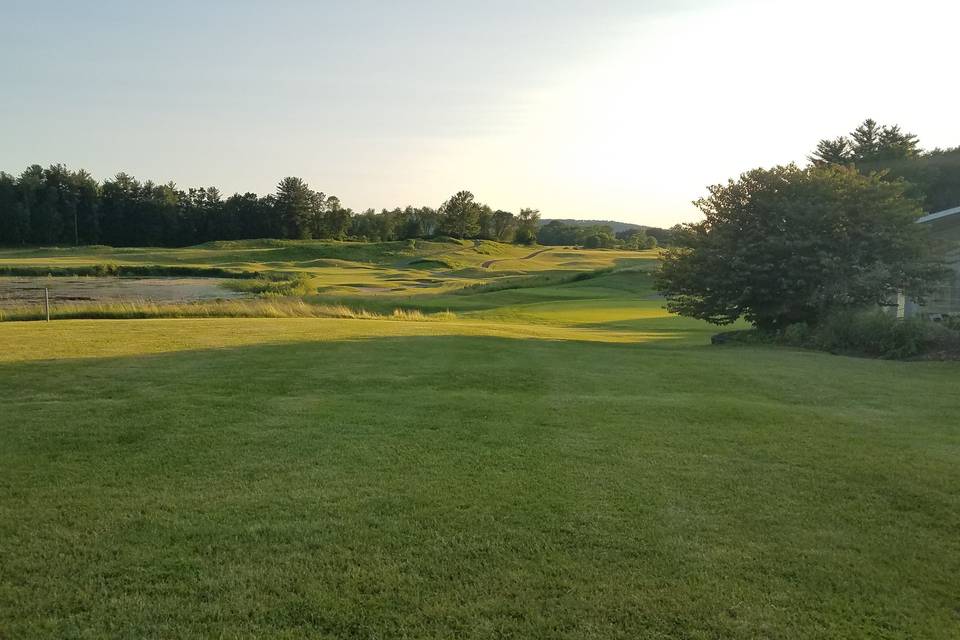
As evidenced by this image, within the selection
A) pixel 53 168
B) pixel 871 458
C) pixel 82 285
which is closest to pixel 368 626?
pixel 871 458

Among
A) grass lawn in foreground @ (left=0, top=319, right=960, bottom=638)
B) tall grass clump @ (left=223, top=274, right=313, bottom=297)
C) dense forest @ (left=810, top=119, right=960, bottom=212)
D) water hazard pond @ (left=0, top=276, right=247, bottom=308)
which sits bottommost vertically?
water hazard pond @ (left=0, top=276, right=247, bottom=308)

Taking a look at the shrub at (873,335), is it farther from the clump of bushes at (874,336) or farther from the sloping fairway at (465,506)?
the sloping fairway at (465,506)

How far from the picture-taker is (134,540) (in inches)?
174

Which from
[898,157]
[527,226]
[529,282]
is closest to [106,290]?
[529,282]

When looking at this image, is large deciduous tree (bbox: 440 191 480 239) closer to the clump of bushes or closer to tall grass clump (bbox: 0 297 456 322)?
tall grass clump (bbox: 0 297 456 322)

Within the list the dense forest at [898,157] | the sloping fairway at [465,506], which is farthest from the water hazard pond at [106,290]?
the dense forest at [898,157]

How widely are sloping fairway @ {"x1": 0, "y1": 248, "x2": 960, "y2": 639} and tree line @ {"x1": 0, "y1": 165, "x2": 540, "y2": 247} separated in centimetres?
10037

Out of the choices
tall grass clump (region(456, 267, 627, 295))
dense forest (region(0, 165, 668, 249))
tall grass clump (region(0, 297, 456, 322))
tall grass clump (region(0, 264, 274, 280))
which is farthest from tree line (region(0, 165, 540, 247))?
tall grass clump (region(0, 297, 456, 322))

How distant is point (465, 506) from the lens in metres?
5.01

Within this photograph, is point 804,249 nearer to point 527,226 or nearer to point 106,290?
point 106,290

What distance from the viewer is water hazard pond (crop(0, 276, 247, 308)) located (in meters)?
35.2

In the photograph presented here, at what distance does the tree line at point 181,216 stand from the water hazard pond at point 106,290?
51892 mm

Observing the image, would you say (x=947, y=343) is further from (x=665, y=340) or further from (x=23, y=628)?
(x=23, y=628)

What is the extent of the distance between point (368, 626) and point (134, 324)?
15421 millimetres
